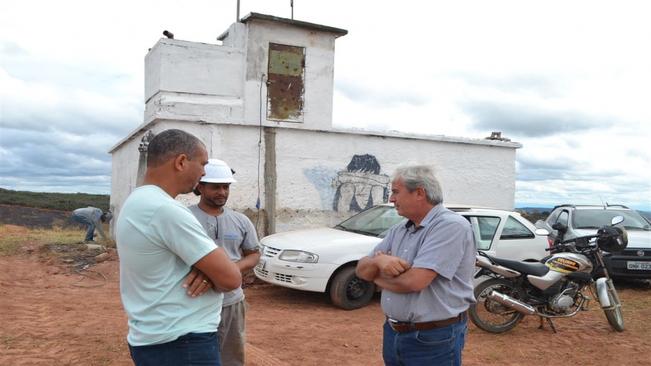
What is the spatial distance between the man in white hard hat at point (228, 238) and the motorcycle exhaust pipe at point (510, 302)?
12.0 feet

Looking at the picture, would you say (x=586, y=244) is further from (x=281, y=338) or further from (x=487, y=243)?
(x=281, y=338)

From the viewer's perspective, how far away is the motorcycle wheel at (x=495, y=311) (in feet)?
21.8

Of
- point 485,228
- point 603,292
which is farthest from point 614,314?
point 485,228

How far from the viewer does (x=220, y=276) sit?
2.16 meters

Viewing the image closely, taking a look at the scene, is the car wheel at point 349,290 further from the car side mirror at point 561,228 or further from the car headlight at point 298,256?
the car side mirror at point 561,228

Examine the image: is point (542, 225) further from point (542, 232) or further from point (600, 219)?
point (542, 232)

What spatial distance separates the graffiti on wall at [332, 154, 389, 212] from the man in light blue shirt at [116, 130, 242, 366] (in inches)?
371

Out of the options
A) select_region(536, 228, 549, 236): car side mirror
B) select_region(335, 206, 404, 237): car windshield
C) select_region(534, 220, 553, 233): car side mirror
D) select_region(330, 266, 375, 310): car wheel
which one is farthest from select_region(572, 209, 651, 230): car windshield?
select_region(330, 266, 375, 310): car wheel

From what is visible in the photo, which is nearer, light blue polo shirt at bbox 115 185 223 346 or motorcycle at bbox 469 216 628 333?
light blue polo shirt at bbox 115 185 223 346

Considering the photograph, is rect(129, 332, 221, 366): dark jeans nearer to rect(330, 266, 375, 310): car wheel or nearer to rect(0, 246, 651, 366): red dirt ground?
rect(0, 246, 651, 366): red dirt ground

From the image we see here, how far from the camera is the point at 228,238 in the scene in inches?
149

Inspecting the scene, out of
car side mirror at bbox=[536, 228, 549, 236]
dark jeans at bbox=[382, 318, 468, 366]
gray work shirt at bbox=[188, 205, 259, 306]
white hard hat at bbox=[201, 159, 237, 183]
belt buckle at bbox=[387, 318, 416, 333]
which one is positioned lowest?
car side mirror at bbox=[536, 228, 549, 236]

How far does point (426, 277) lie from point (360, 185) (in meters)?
9.08

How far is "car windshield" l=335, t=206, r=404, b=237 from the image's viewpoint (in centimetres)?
861
